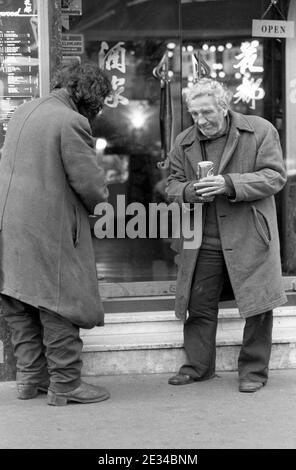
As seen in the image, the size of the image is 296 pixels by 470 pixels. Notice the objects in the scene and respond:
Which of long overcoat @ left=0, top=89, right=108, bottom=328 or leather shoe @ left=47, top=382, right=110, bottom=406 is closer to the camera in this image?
long overcoat @ left=0, top=89, right=108, bottom=328

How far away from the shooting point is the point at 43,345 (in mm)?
4863

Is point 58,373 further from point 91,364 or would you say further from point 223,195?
point 223,195

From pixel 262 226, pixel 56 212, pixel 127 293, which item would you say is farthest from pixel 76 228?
pixel 127 293

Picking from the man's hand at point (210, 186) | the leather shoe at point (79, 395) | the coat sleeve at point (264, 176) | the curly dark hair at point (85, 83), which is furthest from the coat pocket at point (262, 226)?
the leather shoe at point (79, 395)

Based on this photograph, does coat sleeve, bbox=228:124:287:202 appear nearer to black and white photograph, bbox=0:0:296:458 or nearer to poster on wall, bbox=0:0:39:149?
black and white photograph, bbox=0:0:296:458

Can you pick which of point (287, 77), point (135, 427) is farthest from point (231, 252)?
point (287, 77)

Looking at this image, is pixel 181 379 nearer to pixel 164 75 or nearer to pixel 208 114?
pixel 208 114

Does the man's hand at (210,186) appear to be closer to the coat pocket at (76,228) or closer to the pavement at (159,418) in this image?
the coat pocket at (76,228)

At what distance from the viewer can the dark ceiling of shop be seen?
7.09 meters

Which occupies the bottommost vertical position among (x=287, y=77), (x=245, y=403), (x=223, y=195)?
(x=245, y=403)

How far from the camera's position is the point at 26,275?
4562 millimetres

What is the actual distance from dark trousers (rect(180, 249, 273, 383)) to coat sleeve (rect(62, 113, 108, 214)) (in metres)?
0.86

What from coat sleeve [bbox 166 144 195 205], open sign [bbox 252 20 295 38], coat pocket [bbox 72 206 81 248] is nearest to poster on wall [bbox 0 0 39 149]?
coat pocket [bbox 72 206 81 248]
